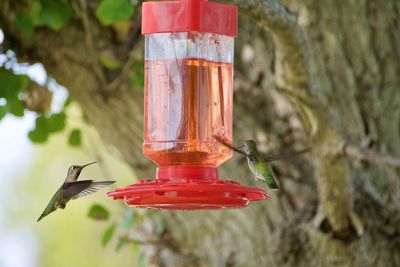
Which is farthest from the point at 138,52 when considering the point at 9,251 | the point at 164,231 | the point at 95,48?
the point at 9,251

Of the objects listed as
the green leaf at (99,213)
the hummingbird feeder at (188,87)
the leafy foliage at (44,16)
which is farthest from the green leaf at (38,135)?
the hummingbird feeder at (188,87)

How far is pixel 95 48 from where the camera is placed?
6086 mm

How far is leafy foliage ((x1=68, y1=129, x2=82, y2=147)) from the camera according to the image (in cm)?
668

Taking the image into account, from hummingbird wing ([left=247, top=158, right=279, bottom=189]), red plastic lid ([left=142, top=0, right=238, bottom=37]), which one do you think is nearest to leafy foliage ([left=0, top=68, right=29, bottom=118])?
hummingbird wing ([left=247, top=158, right=279, bottom=189])

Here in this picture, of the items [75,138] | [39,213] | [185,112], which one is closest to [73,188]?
A: [185,112]

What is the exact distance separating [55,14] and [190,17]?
6.37 feet

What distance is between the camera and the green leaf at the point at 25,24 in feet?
19.1

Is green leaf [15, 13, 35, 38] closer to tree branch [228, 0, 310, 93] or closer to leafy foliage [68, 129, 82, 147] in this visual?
leafy foliage [68, 129, 82, 147]

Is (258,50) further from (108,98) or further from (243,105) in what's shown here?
(108,98)

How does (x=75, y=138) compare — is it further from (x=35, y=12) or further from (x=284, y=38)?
(x=284, y=38)

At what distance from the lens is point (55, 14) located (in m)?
5.87

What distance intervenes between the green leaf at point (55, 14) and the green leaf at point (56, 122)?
60 cm

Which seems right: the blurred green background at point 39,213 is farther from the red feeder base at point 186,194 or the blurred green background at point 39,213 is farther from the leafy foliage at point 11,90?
the red feeder base at point 186,194

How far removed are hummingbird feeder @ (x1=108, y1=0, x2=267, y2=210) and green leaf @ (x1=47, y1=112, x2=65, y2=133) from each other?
5.58ft
